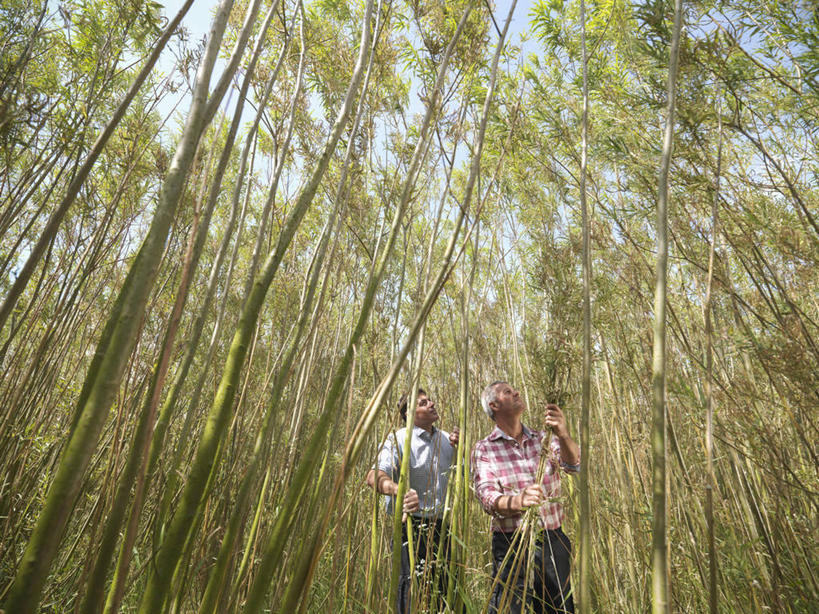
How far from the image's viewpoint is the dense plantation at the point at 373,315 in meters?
0.52

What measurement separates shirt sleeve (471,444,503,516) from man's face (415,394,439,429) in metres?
0.30

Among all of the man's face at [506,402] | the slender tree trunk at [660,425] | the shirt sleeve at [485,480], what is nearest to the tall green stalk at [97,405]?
the slender tree trunk at [660,425]

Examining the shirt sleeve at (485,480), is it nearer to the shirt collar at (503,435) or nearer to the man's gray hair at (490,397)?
the shirt collar at (503,435)

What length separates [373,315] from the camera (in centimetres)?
176

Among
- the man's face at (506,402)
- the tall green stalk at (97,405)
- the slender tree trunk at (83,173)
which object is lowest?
the tall green stalk at (97,405)

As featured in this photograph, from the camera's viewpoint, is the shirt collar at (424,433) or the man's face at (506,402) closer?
the man's face at (506,402)

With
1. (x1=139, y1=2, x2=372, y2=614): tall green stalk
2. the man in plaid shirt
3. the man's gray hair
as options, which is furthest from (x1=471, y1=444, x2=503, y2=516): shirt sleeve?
(x1=139, y1=2, x2=372, y2=614): tall green stalk

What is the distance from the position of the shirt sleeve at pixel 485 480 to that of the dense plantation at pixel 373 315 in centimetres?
30

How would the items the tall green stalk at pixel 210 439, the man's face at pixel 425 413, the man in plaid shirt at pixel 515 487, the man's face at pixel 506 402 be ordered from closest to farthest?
the tall green stalk at pixel 210 439
the man in plaid shirt at pixel 515 487
the man's face at pixel 506 402
the man's face at pixel 425 413

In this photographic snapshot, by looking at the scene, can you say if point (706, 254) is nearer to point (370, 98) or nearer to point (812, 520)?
point (812, 520)

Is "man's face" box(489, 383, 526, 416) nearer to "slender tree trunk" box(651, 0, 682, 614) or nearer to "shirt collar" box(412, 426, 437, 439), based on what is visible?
"shirt collar" box(412, 426, 437, 439)

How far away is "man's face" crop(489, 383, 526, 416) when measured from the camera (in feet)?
6.78

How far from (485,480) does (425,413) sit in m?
0.52

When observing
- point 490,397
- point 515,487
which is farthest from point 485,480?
point 490,397
